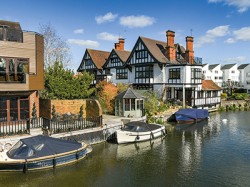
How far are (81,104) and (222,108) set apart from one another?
30790 millimetres

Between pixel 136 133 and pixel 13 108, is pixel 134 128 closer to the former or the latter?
pixel 136 133

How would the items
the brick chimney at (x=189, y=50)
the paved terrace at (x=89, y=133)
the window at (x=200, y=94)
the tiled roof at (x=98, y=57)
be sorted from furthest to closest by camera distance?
the tiled roof at (x=98, y=57)
the window at (x=200, y=94)
the brick chimney at (x=189, y=50)
the paved terrace at (x=89, y=133)

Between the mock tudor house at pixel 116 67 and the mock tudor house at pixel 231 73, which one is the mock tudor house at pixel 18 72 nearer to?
the mock tudor house at pixel 116 67

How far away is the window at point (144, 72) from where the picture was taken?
144 feet

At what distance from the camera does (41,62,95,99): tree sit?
27.9 metres

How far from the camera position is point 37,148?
623 inches

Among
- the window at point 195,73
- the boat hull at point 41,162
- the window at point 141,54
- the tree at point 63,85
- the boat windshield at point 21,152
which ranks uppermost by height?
the window at point 141,54

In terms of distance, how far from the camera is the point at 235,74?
87.2 metres

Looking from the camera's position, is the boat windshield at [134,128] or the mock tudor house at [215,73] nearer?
the boat windshield at [134,128]

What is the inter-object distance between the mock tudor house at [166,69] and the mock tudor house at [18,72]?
2338 cm

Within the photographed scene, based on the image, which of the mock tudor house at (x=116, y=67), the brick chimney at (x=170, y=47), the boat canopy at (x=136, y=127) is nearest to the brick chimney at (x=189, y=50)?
the brick chimney at (x=170, y=47)

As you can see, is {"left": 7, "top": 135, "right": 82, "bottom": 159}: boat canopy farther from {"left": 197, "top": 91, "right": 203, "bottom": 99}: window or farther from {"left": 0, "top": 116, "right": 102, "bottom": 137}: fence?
{"left": 197, "top": 91, "right": 203, "bottom": 99}: window

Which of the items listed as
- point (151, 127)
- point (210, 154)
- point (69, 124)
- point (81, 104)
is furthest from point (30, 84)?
point (210, 154)

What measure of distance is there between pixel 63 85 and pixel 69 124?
7423mm
